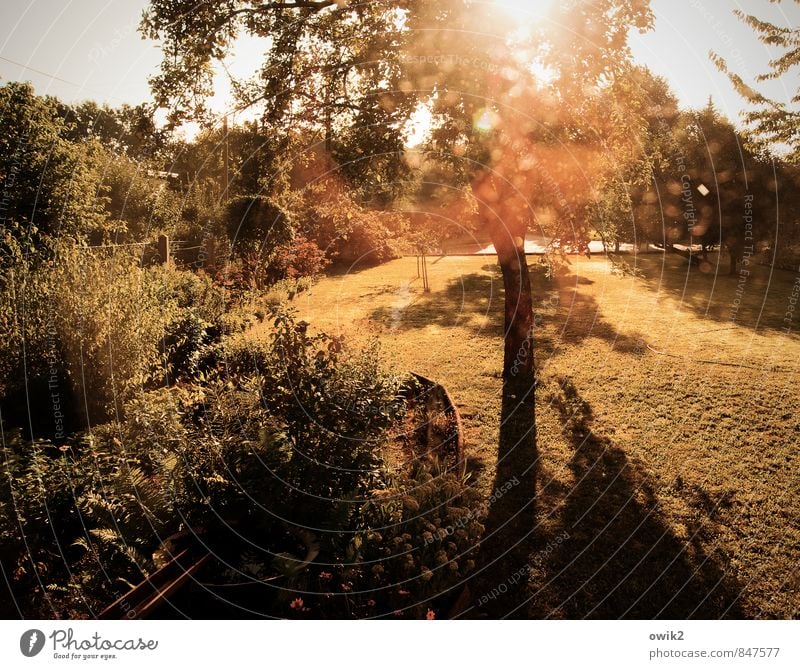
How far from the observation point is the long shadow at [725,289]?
62.5 feet

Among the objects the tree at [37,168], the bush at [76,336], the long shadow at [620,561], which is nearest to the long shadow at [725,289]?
the long shadow at [620,561]

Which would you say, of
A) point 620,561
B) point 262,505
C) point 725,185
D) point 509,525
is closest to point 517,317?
point 509,525

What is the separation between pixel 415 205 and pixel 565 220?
666 inches

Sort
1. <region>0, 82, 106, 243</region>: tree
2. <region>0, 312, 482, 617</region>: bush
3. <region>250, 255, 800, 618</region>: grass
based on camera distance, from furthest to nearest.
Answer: <region>0, 82, 106, 243</region>: tree
<region>250, 255, 800, 618</region>: grass
<region>0, 312, 482, 617</region>: bush

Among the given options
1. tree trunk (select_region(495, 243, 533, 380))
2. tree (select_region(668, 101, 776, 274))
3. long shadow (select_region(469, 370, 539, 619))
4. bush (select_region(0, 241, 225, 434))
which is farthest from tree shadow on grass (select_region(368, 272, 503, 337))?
tree (select_region(668, 101, 776, 274))

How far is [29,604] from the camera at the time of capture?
14.0ft

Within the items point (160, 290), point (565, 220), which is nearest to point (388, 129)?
point (565, 220)

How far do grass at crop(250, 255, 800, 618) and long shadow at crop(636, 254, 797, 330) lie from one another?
0.69 ft

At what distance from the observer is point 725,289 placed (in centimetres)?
2514
